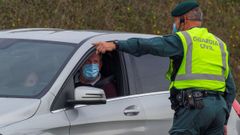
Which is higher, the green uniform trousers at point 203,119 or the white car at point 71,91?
the white car at point 71,91

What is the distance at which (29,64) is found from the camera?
6.08 m

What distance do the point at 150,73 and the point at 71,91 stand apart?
52.5 inches

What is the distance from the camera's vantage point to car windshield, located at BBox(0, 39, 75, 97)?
5770mm

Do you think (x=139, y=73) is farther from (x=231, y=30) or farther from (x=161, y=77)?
(x=231, y=30)

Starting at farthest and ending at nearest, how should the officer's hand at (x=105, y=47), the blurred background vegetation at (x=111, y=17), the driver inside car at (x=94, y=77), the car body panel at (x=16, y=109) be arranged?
the blurred background vegetation at (x=111, y=17)
the driver inside car at (x=94, y=77)
the officer's hand at (x=105, y=47)
the car body panel at (x=16, y=109)

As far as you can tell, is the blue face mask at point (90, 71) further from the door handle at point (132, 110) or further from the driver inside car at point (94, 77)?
the door handle at point (132, 110)

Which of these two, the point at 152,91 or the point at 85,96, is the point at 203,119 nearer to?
the point at 152,91

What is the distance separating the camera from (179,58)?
20.0 feet

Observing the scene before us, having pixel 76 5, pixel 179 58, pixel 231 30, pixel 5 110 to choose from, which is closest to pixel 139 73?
pixel 179 58

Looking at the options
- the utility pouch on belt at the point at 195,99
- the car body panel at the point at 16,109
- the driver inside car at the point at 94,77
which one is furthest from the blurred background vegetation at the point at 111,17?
the car body panel at the point at 16,109

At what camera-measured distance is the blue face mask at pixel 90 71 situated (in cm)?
630

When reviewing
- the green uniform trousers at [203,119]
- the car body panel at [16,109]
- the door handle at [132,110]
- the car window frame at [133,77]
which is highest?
the car window frame at [133,77]

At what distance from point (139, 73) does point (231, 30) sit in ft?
33.7

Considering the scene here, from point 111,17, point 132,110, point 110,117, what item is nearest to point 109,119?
point 110,117
